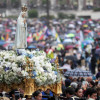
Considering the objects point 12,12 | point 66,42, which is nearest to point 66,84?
point 66,42

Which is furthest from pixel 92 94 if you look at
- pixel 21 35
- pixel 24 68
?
pixel 21 35

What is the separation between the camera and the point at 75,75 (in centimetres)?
1656

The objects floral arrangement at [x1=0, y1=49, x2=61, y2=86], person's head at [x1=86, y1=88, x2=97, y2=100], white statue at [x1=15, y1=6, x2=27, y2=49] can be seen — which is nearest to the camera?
floral arrangement at [x1=0, y1=49, x2=61, y2=86]

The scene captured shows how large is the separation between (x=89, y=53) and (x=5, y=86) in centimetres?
2024

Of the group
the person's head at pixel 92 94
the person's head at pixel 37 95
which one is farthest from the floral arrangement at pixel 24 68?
the person's head at pixel 92 94

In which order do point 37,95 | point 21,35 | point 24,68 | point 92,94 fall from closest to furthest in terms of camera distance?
point 37,95, point 24,68, point 92,94, point 21,35

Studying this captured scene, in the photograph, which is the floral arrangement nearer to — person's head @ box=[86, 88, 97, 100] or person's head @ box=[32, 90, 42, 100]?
person's head @ box=[32, 90, 42, 100]

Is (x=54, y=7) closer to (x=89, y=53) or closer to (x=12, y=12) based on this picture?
(x=12, y=12)

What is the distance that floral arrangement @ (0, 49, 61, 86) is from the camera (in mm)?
10578

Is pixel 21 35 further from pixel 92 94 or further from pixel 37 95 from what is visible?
pixel 92 94

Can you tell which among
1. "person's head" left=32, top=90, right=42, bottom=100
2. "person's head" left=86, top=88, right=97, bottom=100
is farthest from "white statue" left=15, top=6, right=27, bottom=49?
"person's head" left=86, top=88, right=97, bottom=100

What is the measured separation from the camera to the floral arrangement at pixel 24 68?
1058cm

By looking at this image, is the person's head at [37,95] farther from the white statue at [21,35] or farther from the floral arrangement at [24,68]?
the white statue at [21,35]

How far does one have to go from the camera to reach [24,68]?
1065 cm
